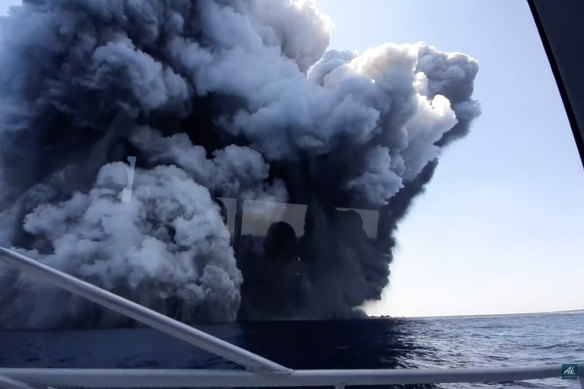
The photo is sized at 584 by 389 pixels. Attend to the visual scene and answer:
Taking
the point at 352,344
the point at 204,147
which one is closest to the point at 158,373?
the point at 352,344

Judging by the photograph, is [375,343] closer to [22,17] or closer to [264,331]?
[264,331]
